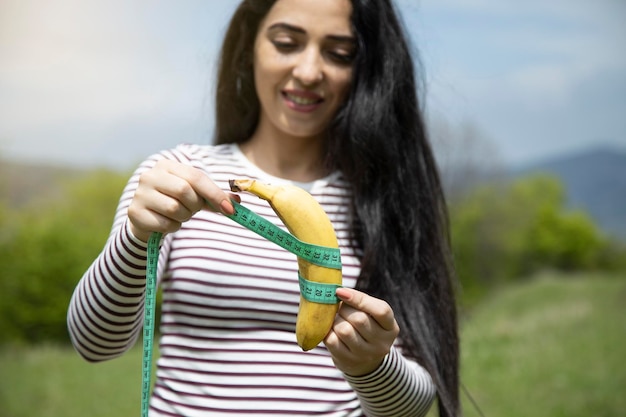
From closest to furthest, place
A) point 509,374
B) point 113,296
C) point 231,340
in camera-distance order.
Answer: point 113,296, point 231,340, point 509,374

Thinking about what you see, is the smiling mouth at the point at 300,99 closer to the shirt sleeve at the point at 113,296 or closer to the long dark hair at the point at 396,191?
the long dark hair at the point at 396,191

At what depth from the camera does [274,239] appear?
1459 mm

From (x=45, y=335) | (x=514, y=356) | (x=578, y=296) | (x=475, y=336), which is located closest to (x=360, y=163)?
(x=514, y=356)

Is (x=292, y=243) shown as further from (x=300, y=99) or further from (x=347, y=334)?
(x=300, y=99)

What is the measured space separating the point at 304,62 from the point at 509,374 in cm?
558

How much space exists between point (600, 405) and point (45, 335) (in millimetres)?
13846

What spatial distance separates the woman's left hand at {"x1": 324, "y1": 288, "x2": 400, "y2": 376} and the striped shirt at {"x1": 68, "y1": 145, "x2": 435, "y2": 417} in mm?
275

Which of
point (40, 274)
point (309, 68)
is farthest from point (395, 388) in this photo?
point (40, 274)

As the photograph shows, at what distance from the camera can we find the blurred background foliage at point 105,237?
1705cm

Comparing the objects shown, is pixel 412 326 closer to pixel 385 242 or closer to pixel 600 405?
pixel 385 242

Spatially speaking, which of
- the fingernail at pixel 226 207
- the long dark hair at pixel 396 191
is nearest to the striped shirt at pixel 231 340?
the long dark hair at pixel 396 191

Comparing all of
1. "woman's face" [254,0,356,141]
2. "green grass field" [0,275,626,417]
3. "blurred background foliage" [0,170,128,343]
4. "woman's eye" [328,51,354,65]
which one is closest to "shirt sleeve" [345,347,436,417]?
"woman's face" [254,0,356,141]

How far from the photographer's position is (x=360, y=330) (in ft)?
4.81

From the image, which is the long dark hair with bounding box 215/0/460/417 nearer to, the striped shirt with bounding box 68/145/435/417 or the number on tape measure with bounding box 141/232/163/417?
the striped shirt with bounding box 68/145/435/417
